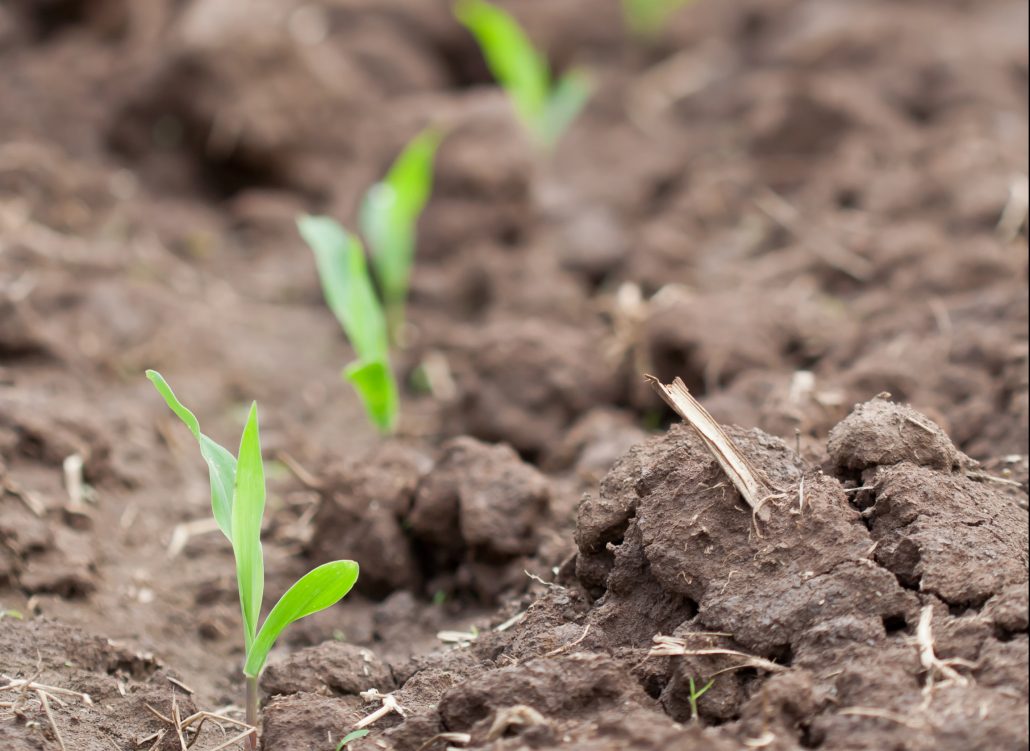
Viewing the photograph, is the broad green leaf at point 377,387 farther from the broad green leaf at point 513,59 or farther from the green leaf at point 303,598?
the broad green leaf at point 513,59

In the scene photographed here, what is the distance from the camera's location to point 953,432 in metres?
1.87

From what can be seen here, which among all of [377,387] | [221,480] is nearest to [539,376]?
[377,387]

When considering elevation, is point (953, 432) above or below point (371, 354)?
below

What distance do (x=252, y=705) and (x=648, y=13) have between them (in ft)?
10.6

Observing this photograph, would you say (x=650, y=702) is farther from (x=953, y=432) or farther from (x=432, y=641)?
(x=953, y=432)

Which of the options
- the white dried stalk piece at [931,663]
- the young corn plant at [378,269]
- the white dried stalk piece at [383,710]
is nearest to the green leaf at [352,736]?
the white dried stalk piece at [383,710]

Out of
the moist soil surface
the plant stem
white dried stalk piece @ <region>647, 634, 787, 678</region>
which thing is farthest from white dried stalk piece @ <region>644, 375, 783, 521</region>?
the plant stem

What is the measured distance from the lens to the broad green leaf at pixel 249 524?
4.40ft

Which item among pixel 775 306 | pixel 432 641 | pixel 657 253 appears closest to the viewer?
pixel 432 641

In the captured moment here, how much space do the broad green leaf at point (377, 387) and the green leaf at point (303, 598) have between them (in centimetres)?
67

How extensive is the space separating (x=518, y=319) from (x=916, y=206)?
3.32 feet

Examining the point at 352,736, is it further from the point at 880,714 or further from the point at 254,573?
the point at 880,714

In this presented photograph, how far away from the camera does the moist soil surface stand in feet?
4.04

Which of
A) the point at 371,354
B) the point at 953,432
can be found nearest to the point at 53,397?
the point at 371,354
